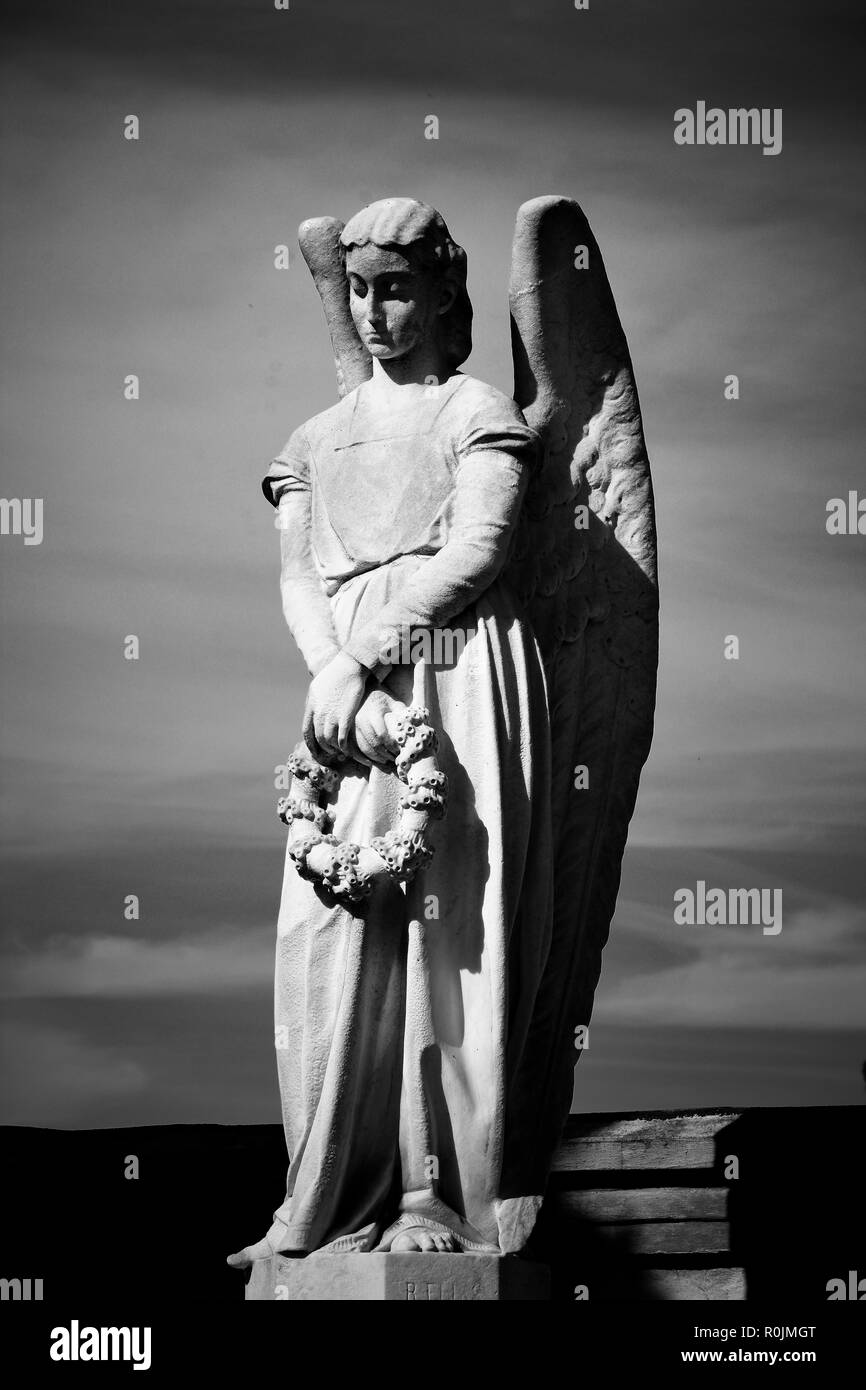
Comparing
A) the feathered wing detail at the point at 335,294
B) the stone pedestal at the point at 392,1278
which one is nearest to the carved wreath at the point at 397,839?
the stone pedestal at the point at 392,1278

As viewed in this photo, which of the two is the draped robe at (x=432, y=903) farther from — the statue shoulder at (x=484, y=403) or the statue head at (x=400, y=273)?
the statue head at (x=400, y=273)

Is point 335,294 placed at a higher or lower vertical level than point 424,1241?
higher

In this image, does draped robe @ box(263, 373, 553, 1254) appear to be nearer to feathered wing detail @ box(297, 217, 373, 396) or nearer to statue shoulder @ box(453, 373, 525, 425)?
statue shoulder @ box(453, 373, 525, 425)

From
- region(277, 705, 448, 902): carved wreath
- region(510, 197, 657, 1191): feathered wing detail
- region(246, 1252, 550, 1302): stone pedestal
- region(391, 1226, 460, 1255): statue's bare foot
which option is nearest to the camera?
region(246, 1252, 550, 1302): stone pedestal

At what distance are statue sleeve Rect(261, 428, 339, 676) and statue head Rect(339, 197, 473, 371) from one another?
0.49 meters

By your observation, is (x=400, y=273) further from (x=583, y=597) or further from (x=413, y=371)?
(x=583, y=597)

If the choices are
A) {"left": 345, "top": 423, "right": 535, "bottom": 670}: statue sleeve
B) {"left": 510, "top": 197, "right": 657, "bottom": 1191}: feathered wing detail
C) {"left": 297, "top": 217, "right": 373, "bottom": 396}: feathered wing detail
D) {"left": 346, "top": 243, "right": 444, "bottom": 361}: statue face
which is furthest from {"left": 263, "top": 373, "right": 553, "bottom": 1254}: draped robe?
{"left": 297, "top": 217, "right": 373, "bottom": 396}: feathered wing detail

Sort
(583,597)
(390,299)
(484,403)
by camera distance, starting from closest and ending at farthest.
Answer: (484,403), (390,299), (583,597)

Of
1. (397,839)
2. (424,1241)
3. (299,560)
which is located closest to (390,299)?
(299,560)

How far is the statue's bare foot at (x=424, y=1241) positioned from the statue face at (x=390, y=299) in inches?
115

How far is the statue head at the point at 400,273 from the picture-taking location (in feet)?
26.9

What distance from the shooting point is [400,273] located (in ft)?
27.0

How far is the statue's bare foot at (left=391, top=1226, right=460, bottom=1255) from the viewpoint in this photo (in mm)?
7520

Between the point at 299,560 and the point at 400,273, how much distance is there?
103 centimetres
